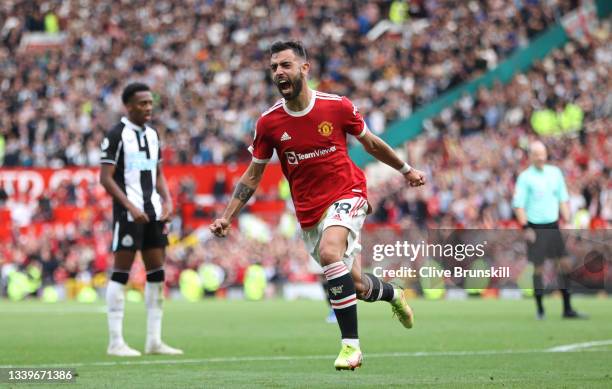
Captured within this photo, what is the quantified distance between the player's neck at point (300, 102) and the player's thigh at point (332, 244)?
89 centimetres

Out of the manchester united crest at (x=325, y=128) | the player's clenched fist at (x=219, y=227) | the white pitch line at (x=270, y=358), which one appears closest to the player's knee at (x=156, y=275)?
the white pitch line at (x=270, y=358)

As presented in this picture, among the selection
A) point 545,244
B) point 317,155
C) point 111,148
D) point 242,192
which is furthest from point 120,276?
point 545,244

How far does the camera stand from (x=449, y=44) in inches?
1229

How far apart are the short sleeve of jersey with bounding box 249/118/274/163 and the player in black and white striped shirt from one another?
7.97 feet

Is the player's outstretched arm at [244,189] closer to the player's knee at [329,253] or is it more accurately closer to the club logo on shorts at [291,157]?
the club logo on shorts at [291,157]

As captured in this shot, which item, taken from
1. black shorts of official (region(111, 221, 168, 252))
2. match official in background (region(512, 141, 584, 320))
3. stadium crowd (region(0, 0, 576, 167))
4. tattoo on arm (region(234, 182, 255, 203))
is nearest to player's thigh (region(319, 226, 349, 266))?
tattoo on arm (region(234, 182, 255, 203))

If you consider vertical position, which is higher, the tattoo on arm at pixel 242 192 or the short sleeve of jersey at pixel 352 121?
the short sleeve of jersey at pixel 352 121

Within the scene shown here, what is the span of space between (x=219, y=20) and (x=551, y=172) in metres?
22.4

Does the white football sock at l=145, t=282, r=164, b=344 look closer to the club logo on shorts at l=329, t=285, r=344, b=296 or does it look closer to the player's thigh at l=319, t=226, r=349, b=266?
the player's thigh at l=319, t=226, r=349, b=266

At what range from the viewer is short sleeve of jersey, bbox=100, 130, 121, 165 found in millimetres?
11289

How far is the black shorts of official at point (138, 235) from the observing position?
1127cm

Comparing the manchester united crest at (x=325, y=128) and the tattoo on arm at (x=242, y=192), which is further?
the tattoo on arm at (x=242, y=192)

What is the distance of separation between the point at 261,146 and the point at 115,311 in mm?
3148

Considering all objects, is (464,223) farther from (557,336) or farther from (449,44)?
(557,336)
